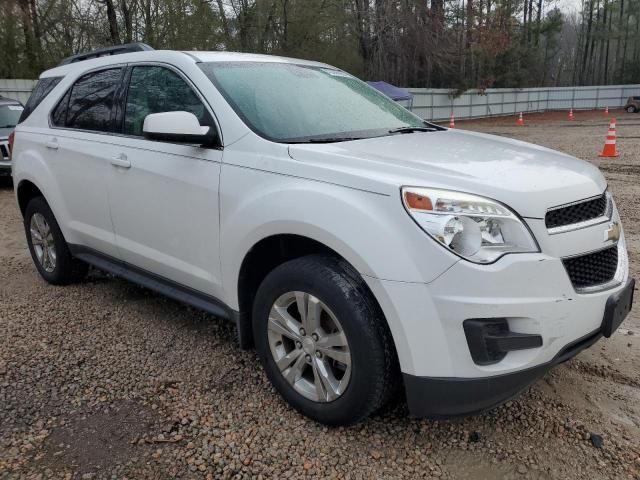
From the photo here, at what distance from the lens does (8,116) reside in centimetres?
1041

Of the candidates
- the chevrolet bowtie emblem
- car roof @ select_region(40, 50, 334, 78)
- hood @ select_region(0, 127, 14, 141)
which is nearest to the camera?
the chevrolet bowtie emblem

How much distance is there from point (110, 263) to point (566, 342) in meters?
2.97

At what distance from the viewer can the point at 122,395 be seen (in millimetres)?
2949

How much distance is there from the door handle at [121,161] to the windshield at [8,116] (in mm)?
8149

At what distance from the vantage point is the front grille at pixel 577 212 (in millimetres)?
2236

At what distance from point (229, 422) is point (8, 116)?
32.7 feet

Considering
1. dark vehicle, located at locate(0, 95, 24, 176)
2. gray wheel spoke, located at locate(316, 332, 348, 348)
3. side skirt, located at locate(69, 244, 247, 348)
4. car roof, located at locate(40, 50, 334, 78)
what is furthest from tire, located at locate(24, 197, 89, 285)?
dark vehicle, located at locate(0, 95, 24, 176)

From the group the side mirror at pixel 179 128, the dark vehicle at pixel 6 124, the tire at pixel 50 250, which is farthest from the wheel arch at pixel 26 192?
the dark vehicle at pixel 6 124

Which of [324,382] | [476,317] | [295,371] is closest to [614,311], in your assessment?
[476,317]

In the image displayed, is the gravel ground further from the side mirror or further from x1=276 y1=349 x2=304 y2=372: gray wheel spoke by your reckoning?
the side mirror

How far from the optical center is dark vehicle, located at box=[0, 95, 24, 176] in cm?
959

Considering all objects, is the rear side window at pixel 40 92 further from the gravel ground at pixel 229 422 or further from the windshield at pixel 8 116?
the windshield at pixel 8 116

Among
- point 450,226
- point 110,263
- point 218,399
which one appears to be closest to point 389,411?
point 218,399

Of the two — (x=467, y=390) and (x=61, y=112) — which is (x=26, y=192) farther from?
(x=467, y=390)
